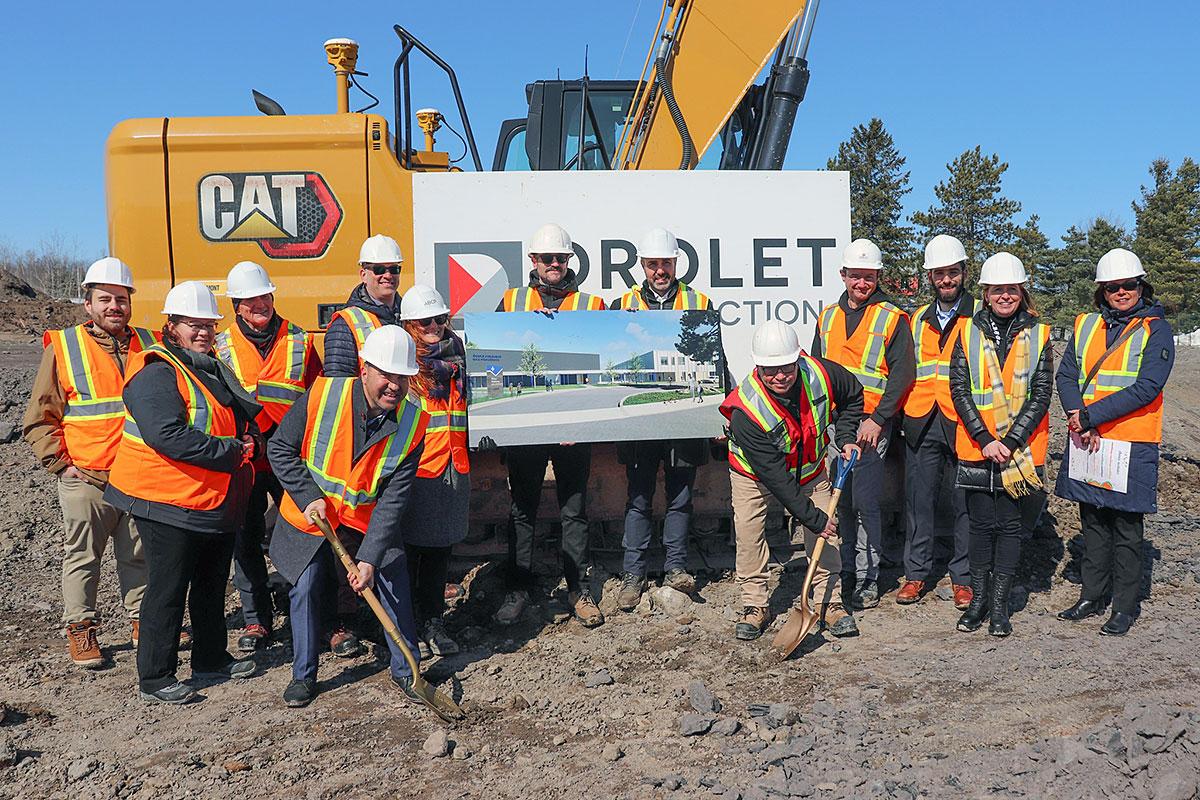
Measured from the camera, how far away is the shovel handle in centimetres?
429

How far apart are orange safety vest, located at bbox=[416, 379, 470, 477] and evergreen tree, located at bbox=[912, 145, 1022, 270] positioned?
134 feet

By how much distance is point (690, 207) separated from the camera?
627 centimetres

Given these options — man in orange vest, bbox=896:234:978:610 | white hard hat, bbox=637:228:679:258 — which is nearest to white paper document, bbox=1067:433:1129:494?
man in orange vest, bbox=896:234:978:610

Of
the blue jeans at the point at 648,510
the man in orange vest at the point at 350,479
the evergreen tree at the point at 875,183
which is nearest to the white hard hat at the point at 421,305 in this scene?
the man in orange vest at the point at 350,479

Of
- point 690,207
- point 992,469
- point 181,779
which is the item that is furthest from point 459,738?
point 690,207

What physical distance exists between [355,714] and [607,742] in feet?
3.75

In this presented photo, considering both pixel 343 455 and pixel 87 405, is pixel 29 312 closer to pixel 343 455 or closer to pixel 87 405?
pixel 87 405

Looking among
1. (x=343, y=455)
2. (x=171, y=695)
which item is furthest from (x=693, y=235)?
(x=171, y=695)

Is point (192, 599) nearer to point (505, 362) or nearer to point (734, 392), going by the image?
point (505, 362)

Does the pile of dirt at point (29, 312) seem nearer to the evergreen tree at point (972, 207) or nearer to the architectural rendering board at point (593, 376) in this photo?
the architectural rendering board at point (593, 376)

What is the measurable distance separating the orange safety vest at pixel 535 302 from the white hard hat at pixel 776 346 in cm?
111

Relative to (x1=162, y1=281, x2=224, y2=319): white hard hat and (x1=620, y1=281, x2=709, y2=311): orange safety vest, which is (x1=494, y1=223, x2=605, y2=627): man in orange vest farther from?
(x1=162, y1=281, x2=224, y2=319): white hard hat

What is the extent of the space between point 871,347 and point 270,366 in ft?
10.4

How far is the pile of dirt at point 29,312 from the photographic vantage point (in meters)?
22.3
